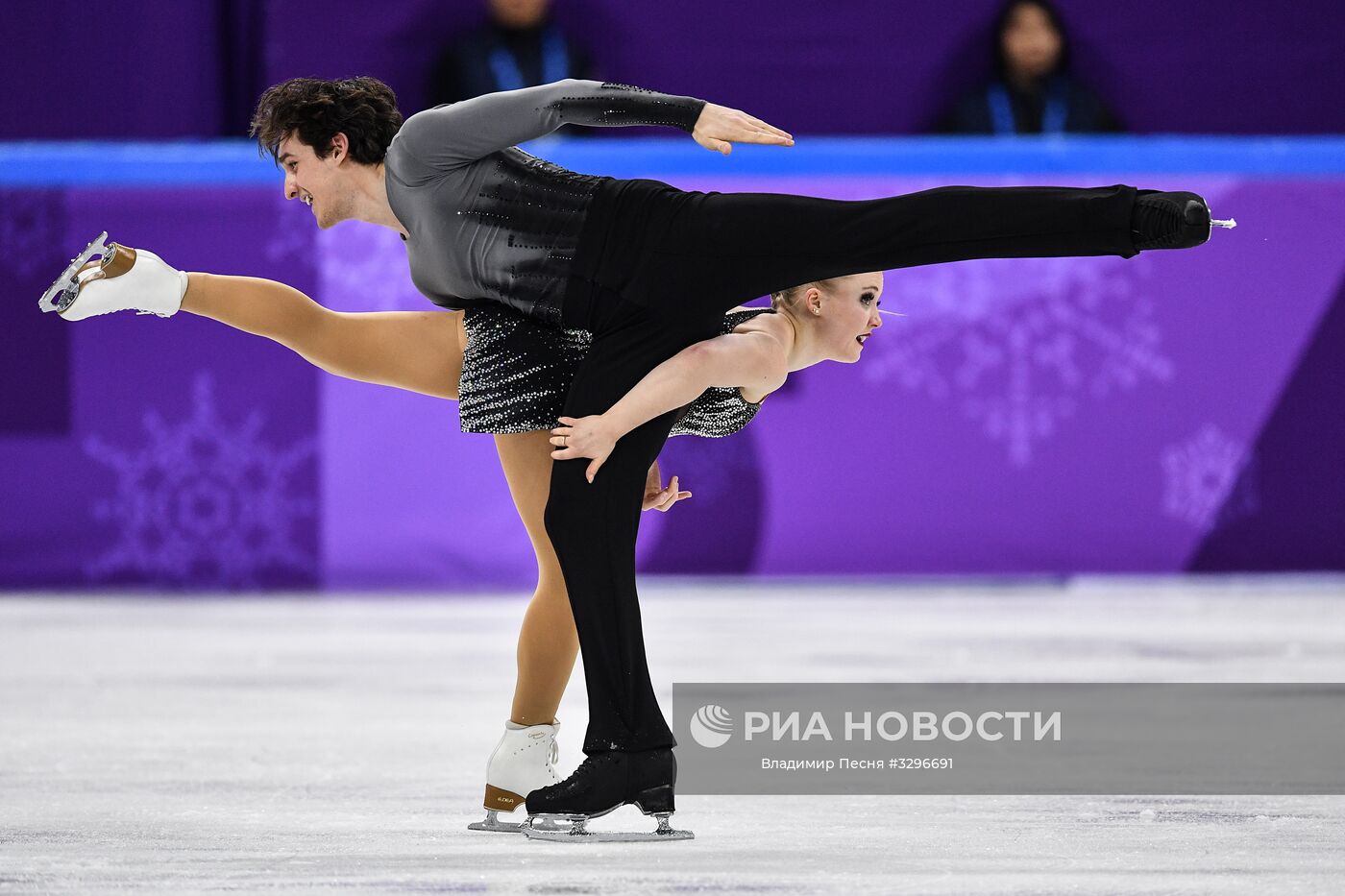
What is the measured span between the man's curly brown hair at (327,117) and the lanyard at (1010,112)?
3.70 m

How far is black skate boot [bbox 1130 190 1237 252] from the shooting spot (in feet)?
5.47

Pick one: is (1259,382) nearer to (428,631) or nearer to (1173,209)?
(428,631)

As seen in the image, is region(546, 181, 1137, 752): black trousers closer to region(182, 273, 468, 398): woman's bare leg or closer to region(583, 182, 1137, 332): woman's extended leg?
region(583, 182, 1137, 332): woman's extended leg

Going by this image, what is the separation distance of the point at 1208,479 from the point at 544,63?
2367mm

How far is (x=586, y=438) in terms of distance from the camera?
184 centimetres

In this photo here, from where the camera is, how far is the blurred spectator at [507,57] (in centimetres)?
539

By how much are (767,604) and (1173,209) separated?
9.40ft

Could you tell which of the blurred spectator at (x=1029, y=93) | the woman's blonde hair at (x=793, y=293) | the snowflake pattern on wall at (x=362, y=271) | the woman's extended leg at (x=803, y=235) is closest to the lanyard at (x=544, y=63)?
the snowflake pattern on wall at (x=362, y=271)

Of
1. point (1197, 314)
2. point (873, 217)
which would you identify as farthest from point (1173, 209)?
point (1197, 314)

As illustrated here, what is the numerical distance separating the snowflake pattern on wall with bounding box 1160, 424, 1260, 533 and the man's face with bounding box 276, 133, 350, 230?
341 cm

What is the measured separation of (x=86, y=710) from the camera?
2869 millimetres

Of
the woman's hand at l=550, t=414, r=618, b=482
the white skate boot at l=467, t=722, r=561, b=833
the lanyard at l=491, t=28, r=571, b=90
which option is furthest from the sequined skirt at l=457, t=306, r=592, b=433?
the lanyard at l=491, t=28, r=571, b=90

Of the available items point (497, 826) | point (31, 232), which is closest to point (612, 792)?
point (497, 826)

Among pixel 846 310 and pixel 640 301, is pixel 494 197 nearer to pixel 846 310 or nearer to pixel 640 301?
pixel 640 301
